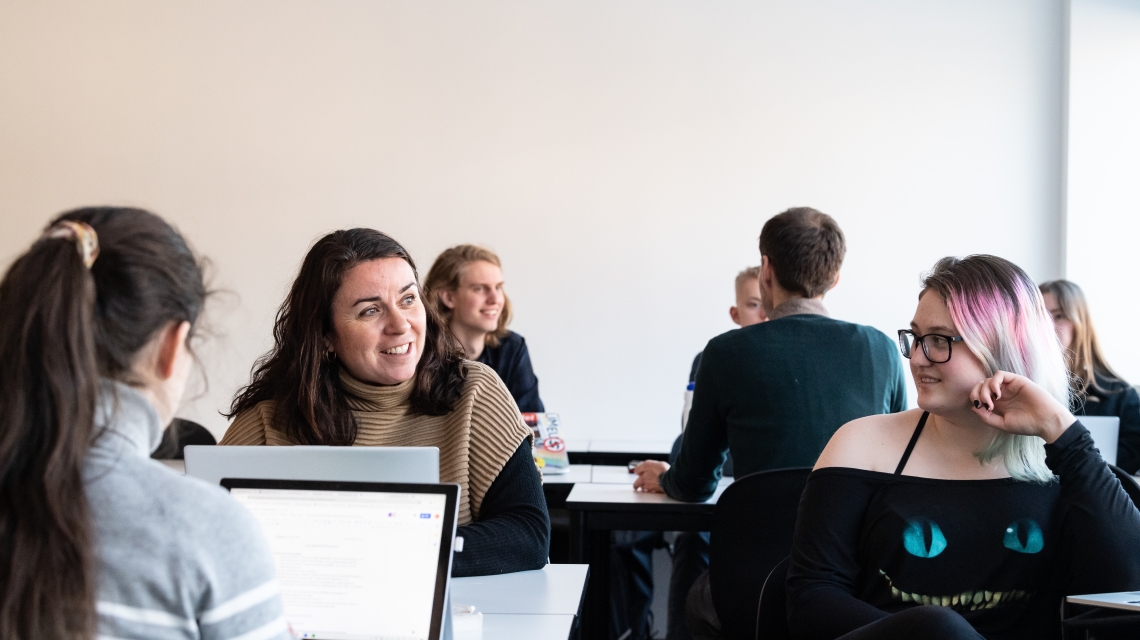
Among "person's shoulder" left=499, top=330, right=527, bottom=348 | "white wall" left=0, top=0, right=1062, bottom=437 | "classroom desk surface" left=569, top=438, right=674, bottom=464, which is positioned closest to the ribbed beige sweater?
"person's shoulder" left=499, top=330, right=527, bottom=348

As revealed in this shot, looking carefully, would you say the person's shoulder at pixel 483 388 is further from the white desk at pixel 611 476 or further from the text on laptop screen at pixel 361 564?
the white desk at pixel 611 476

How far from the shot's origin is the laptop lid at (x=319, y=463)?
1343mm

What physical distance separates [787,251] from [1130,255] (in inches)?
100

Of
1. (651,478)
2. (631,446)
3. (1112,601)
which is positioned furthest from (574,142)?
(1112,601)

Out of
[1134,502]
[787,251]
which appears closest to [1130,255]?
[787,251]

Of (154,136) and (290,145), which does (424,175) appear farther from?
(154,136)

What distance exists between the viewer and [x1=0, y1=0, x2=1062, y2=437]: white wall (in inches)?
179

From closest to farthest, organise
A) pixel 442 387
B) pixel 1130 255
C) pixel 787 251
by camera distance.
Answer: pixel 442 387, pixel 787 251, pixel 1130 255

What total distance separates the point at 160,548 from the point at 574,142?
3.98 meters

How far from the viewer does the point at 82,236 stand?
0.88 m

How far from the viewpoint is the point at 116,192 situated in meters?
4.91

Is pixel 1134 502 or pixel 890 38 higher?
pixel 890 38

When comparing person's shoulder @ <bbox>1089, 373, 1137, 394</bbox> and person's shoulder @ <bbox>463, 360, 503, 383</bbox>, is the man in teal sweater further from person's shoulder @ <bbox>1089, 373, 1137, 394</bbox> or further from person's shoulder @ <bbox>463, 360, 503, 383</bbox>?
person's shoulder @ <bbox>1089, 373, 1137, 394</bbox>

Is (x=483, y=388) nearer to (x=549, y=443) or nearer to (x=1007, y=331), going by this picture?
(x=1007, y=331)
